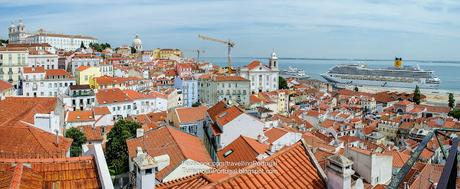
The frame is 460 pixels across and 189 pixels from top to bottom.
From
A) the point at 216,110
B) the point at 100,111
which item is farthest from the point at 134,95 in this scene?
the point at 216,110

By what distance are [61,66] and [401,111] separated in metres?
43.5

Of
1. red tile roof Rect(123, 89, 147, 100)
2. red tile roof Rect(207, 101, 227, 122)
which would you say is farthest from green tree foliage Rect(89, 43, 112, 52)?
red tile roof Rect(207, 101, 227, 122)

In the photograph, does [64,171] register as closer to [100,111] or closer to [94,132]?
[94,132]

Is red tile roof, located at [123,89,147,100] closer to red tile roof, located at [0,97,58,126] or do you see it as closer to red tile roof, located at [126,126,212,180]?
red tile roof, located at [0,97,58,126]

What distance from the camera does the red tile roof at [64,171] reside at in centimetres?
553

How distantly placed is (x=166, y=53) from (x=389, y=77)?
54.6m

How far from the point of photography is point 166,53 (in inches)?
4070

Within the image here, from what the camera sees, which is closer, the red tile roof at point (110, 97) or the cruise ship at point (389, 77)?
the red tile roof at point (110, 97)

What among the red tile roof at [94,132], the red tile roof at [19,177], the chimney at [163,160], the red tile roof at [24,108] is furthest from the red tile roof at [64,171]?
the red tile roof at [94,132]

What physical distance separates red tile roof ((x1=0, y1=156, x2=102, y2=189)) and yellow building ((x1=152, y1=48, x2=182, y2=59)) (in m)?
93.9

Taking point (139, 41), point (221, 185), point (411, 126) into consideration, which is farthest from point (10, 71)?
point (139, 41)

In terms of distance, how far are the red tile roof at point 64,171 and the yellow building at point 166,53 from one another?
9388 centimetres

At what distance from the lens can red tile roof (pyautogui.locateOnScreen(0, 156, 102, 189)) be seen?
5531 mm

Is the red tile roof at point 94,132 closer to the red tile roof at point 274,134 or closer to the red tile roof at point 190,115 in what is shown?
the red tile roof at point 190,115
